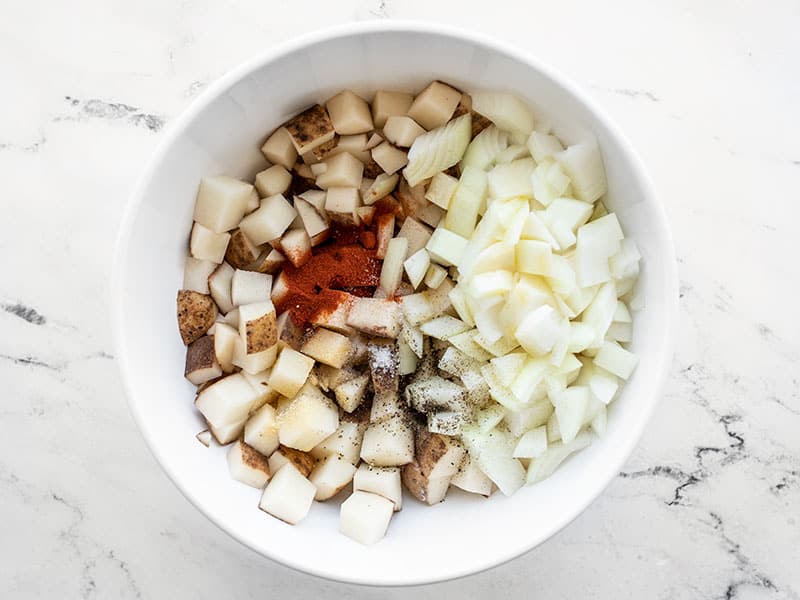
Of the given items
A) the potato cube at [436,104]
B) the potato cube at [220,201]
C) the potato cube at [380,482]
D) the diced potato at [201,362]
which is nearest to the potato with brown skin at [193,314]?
the diced potato at [201,362]

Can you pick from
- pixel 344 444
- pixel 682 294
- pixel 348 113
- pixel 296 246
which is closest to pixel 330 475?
pixel 344 444

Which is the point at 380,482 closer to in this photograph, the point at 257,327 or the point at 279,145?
the point at 257,327

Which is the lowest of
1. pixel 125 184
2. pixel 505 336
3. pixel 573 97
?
pixel 125 184

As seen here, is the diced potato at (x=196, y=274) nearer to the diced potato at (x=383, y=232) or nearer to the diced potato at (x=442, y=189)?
the diced potato at (x=383, y=232)

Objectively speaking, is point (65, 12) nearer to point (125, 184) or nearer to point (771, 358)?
point (125, 184)

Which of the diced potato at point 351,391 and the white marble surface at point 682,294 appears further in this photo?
the white marble surface at point 682,294

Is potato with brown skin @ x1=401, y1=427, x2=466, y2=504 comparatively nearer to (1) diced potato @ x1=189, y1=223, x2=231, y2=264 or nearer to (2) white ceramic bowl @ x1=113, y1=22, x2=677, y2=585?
(2) white ceramic bowl @ x1=113, y1=22, x2=677, y2=585

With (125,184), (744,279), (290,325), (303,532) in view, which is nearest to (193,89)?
(125,184)
